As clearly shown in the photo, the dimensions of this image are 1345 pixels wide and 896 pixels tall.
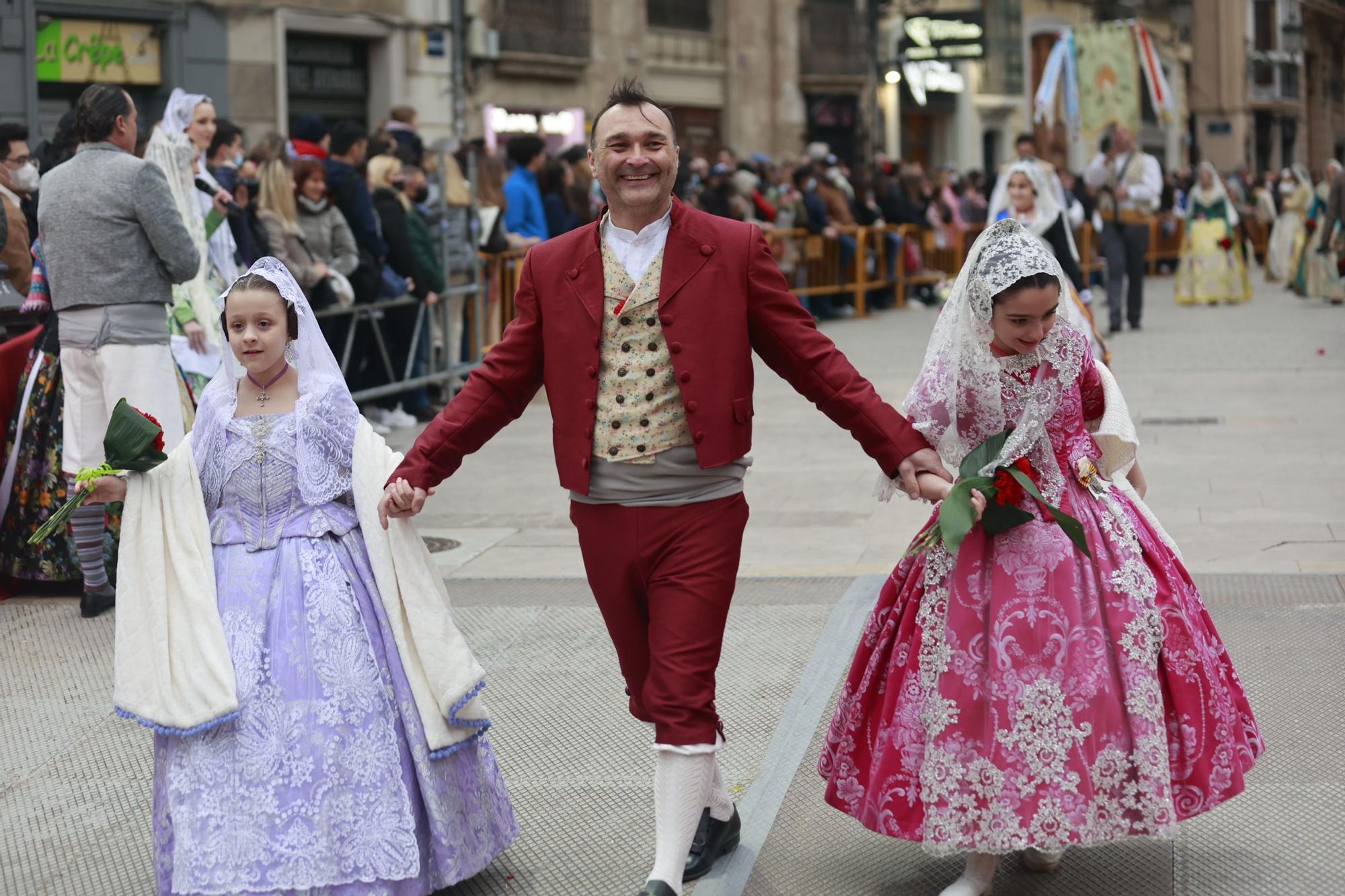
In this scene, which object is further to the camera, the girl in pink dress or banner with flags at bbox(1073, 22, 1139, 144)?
banner with flags at bbox(1073, 22, 1139, 144)

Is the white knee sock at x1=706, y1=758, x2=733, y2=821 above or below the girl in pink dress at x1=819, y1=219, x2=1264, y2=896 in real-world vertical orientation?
below

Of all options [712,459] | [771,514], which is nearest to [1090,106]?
[771,514]

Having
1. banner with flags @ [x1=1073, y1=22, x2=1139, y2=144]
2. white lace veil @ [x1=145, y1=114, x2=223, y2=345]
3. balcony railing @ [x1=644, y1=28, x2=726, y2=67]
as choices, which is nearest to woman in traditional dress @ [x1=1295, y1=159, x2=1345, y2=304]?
banner with flags @ [x1=1073, y1=22, x2=1139, y2=144]

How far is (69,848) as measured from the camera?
14.8ft

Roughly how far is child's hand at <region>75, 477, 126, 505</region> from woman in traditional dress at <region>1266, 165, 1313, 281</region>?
78.6ft

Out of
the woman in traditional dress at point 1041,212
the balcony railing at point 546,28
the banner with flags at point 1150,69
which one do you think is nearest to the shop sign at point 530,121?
the balcony railing at point 546,28

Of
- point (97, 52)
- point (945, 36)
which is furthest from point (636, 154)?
point (945, 36)

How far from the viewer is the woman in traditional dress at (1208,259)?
21.6m

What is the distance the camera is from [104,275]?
6.91m

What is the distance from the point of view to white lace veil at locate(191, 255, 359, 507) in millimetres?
4094

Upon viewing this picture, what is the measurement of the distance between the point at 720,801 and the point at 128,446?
5.14 ft

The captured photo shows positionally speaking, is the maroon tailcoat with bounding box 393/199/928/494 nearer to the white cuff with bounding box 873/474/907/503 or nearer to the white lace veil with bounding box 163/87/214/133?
the white cuff with bounding box 873/474/907/503

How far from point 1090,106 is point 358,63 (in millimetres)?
10077

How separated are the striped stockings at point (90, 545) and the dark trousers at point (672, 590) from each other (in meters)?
3.43
